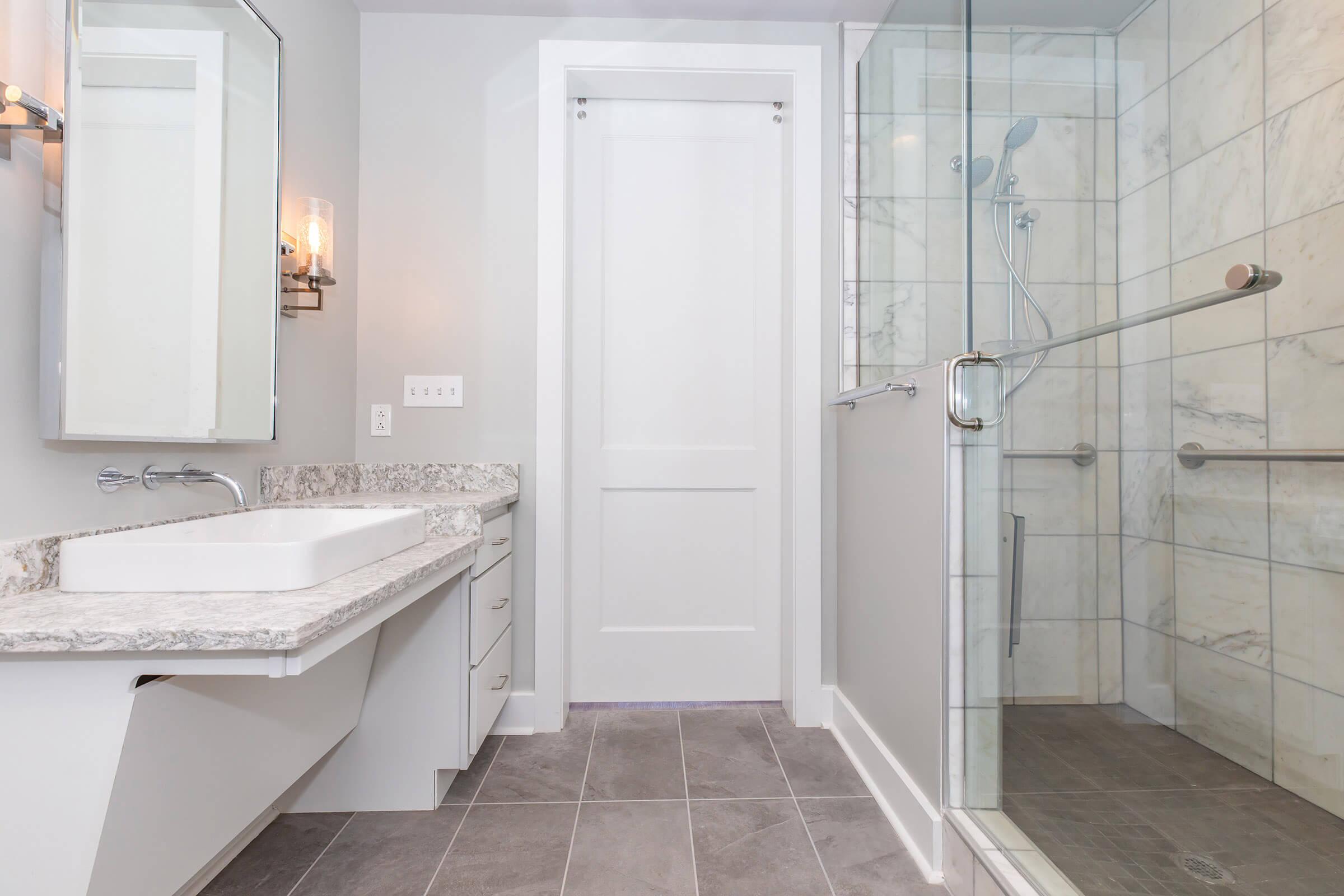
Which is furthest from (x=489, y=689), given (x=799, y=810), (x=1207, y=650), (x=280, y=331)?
(x=1207, y=650)

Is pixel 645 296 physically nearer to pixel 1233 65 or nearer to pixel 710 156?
pixel 710 156

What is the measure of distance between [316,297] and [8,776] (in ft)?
4.66

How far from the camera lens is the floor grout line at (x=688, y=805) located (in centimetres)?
140

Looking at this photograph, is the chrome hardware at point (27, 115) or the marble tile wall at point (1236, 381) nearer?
the marble tile wall at point (1236, 381)

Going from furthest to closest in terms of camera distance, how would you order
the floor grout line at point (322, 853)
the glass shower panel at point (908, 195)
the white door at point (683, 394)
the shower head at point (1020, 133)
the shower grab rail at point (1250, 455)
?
1. the white door at point (683, 394)
2. the glass shower panel at point (908, 195)
3. the floor grout line at point (322, 853)
4. the shower head at point (1020, 133)
5. the shower grab rail at point (1250, 455)

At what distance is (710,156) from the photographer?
241 cm

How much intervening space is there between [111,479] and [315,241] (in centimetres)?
84

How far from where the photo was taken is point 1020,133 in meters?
1.26

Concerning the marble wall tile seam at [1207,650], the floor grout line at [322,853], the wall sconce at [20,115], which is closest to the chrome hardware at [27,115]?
the wall sconce at [20,115]

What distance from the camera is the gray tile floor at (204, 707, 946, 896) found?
1.37 meters

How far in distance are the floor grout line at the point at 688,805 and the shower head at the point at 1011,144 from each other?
1.54 meters

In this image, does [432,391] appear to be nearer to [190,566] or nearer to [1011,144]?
[190,566]

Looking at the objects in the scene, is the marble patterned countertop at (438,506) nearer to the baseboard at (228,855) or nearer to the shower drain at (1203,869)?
the baseboard at (228,855)

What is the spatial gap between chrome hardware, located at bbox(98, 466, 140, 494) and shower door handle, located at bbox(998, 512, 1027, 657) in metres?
1.67
